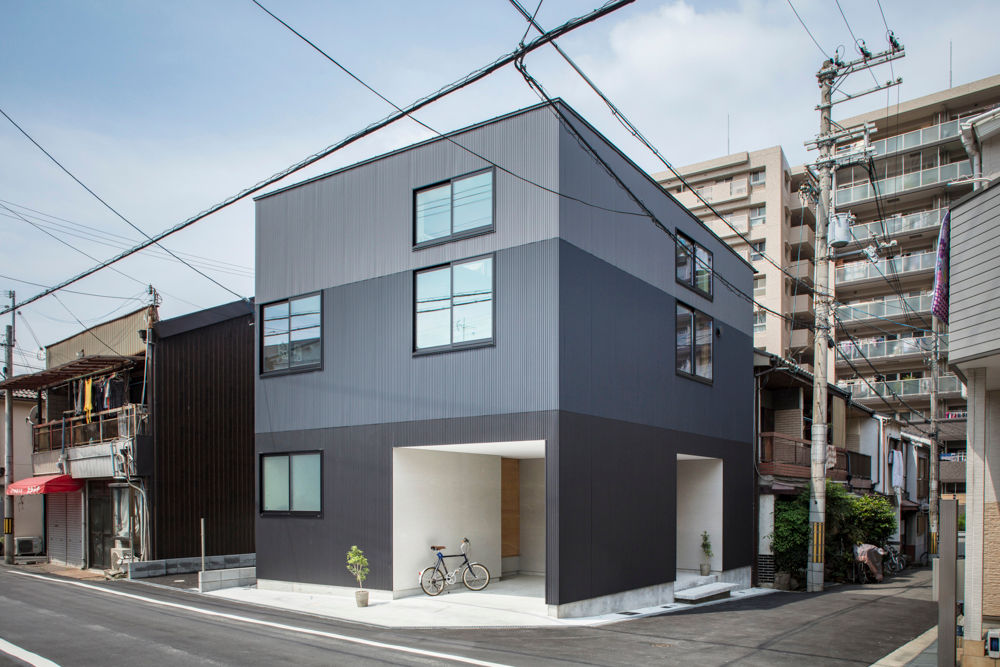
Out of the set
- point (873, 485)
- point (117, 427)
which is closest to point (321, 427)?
point (117, 427)

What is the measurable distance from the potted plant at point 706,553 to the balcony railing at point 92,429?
15.6 metres

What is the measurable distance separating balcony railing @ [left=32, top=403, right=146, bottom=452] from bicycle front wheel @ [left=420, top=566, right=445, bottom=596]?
1012 cm

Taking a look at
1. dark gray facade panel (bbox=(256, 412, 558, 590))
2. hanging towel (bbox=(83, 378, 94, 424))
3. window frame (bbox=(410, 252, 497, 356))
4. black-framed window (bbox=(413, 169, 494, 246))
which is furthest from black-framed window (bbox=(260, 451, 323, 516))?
hanging towel (bbox=(83, 378, 94, 424))

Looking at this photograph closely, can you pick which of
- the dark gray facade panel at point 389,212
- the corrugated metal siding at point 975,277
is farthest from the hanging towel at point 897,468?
the corrugated metal siding at point 975,277

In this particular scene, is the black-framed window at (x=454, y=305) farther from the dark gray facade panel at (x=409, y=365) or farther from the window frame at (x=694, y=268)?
the window frame at (x=694, y=268)

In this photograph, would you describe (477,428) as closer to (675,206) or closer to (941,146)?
(675,206)

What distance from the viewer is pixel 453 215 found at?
48.6 ft

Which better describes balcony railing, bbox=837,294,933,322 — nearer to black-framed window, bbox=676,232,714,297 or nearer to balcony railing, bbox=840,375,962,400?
balcony railing, bbox=840,375,962,400

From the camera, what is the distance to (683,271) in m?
18.6

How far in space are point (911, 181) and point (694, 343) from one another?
96.6 ft

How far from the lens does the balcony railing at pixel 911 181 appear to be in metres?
39.8

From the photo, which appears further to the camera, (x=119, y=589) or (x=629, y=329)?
(x=119, y=589)

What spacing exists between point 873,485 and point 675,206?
57.1 feet

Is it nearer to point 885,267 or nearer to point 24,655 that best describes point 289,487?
point 24,655
